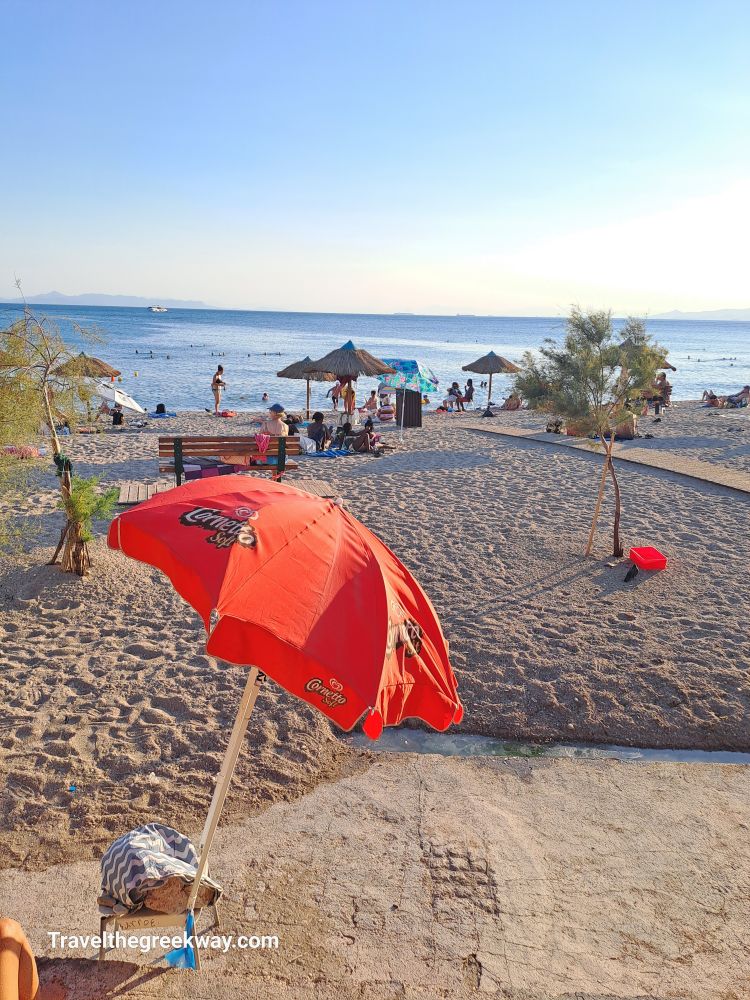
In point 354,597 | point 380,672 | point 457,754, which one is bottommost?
point 457,754

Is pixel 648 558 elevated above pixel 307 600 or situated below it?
below

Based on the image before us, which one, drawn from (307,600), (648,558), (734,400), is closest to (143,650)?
(307,600)

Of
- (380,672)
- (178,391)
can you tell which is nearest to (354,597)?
(380,672)

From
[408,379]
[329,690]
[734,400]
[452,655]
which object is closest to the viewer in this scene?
[329,690]

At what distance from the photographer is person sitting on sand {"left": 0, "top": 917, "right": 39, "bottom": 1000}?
9.50 feet

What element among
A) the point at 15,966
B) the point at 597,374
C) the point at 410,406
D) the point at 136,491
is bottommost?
the point at 15,966

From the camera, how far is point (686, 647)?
7531mm

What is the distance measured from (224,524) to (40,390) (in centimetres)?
541

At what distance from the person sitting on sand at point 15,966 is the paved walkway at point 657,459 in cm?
1064

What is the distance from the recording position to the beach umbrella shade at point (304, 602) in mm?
2805

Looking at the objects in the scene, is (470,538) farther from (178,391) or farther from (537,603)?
(178,391)

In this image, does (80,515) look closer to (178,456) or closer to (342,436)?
(178,456)

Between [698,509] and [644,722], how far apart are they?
7.39m

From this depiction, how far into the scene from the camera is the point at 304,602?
2955 mm
